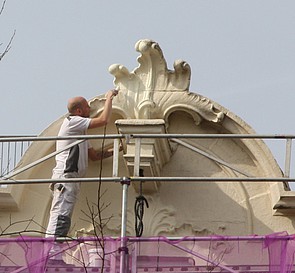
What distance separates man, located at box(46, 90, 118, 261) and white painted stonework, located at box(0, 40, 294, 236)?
549 mm

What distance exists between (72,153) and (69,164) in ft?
0.43

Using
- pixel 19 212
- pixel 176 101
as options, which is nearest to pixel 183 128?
pixel 176 101

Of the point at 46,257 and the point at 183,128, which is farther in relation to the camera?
the point at 183,128

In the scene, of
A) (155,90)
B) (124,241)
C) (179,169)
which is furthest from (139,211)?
(124,241)

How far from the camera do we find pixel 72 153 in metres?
24.1

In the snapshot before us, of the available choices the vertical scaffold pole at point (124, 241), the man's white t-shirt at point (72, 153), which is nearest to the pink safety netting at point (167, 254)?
the vertical scaffold pole at point (124, 241)

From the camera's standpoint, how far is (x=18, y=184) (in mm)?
24016

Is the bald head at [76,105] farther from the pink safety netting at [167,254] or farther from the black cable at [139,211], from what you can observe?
the pink safety netting at [167,254]

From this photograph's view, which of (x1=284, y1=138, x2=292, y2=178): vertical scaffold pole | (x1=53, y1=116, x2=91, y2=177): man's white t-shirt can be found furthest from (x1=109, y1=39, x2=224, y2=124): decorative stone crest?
(x1=284, y1=138, x2=292, y2=178): vertical scaffold pole

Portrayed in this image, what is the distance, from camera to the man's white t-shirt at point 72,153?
78.8ft

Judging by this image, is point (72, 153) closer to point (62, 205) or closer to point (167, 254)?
point (62, 205)

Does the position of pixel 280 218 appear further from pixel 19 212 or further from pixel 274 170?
pixel 19 212

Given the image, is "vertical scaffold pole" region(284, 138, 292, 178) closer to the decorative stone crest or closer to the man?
the decorative stone crest

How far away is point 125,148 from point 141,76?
1.16 metres
